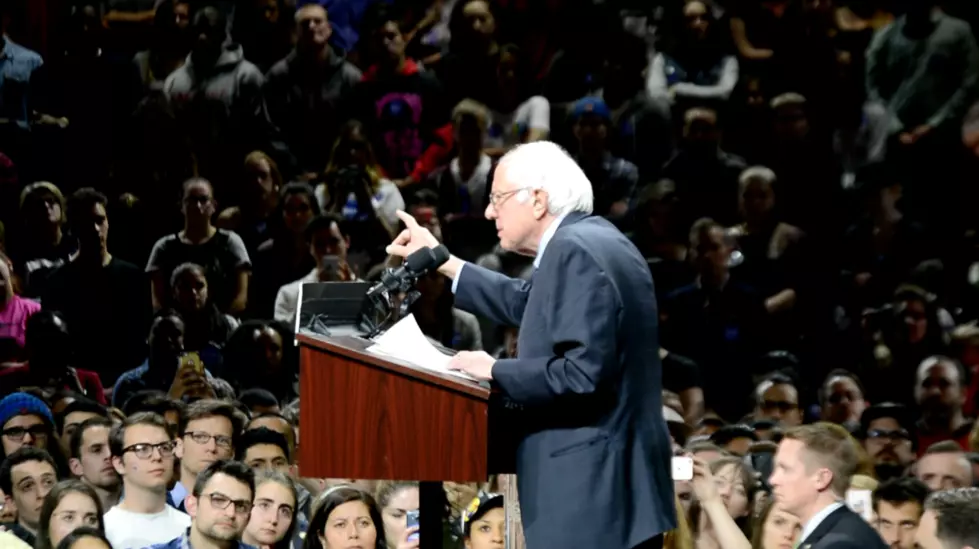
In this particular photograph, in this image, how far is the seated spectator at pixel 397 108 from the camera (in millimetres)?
9125

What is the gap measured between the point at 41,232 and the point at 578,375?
20.8 feet

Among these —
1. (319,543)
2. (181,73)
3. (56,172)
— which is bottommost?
(319,543)

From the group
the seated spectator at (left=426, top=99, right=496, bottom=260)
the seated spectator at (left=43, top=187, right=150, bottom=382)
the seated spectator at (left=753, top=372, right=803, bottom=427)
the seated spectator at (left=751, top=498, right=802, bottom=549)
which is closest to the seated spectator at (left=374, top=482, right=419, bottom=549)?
the seated spectator at (left=751, top=498, right=802, bottom=549)

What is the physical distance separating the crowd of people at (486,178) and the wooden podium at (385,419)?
14.3 ft

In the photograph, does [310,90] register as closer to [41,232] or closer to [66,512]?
[41,232]

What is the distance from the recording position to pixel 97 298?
27.4 ft

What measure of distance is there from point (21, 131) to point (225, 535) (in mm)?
4976

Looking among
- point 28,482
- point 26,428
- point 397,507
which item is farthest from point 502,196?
point 26,428

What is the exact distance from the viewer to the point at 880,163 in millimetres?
9195

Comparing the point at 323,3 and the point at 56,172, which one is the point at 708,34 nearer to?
the point at 323,3

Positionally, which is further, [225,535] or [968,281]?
[968,281]

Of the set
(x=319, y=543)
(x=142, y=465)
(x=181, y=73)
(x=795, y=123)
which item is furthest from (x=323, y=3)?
(x=319, y=543)

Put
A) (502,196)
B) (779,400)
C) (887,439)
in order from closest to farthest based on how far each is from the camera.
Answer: (502,196) → (887,439) → (779,400)

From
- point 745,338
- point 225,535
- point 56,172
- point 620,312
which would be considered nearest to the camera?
point 620,312
